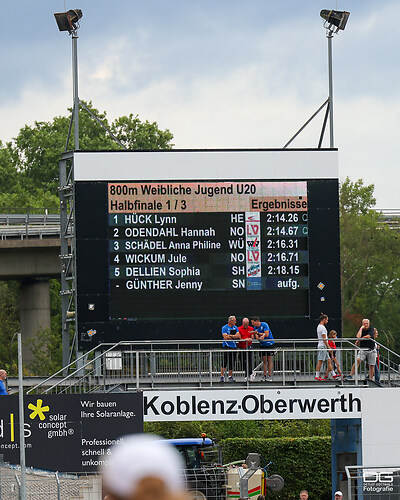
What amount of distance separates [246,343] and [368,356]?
259cm

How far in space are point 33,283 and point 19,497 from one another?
36.8 m

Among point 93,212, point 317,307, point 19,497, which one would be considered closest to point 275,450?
point 317,307

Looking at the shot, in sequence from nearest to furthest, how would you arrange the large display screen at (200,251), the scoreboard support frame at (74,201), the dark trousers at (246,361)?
the dark trousers at (246,361)
the large display screen at (200,251)
the scoreboard support frame at (74,201)

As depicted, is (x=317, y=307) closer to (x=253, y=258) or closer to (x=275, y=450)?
(x=253, y=258)

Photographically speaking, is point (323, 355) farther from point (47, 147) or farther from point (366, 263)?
point (47, 147)

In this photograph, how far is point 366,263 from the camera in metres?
64.6

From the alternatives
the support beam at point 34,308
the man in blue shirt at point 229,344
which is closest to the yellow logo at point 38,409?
the man in blue shirt at point 229,344

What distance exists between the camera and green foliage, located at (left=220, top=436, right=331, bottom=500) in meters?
32.1

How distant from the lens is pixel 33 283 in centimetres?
5334

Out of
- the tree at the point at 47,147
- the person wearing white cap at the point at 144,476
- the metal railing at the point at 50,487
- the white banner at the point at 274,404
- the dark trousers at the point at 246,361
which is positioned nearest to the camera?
the person wearing white cap at the point at 144,476

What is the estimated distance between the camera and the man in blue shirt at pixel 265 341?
22.5 meters

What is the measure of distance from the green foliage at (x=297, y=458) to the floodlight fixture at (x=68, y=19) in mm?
13555

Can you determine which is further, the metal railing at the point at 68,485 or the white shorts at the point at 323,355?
the white shorts at the point at 323,355

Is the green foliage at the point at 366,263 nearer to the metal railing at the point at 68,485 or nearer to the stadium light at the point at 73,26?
the stadium light at the point at 73,26
